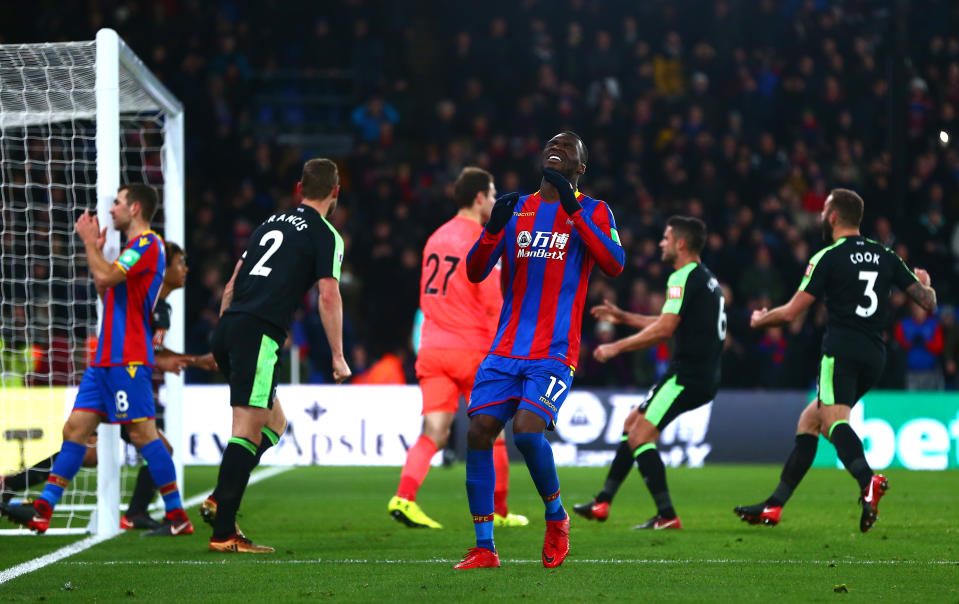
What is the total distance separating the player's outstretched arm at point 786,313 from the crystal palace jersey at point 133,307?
3.69 m

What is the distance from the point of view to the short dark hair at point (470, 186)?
827 cm

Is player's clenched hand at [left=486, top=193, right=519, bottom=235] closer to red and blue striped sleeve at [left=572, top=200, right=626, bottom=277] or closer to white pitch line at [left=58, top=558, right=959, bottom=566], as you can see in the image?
red and blue striped sleeve at [left=572, top=200, right=626, bottom=277]

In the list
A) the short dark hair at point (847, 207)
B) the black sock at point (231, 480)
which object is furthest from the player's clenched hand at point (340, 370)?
the short dark hair at point (847, 207)

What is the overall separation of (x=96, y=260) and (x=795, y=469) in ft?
14.8

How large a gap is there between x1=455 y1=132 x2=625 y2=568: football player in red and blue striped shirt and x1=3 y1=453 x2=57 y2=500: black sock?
3.97 meters

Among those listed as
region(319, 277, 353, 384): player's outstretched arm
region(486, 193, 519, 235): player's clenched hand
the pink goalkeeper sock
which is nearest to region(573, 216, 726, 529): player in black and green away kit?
the pink goalkeeper sock

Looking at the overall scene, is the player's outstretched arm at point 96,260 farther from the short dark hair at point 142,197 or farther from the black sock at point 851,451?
the black sock at point 851,451

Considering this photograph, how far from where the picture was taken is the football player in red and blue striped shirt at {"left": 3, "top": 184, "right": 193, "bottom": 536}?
7102mm

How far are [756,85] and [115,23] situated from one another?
10494 mm

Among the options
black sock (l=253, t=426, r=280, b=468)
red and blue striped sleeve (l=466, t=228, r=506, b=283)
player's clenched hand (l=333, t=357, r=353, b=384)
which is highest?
red and blue striped sleeve (l=466, t=228, r=506, b=283)

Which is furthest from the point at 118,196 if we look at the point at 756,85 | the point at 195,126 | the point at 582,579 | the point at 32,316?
the point at 756,85

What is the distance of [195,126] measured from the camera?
1852 cm

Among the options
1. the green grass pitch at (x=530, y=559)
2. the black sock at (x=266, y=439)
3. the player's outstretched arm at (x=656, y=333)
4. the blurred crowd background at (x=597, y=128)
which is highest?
the blurred crowd background at (x=597, y=128)

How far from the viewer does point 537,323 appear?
584 centimetres
